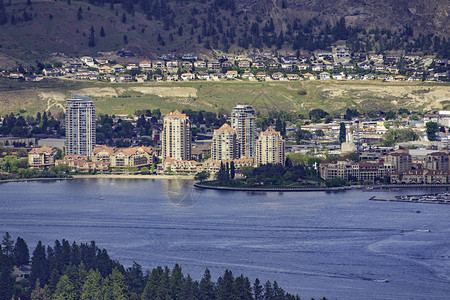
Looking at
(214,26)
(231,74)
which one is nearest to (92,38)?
(214,26)

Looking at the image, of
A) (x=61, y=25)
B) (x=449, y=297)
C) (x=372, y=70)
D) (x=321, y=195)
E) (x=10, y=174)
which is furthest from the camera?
(x=61, y=25)

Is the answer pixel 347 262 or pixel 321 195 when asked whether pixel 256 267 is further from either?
pixel 321 195

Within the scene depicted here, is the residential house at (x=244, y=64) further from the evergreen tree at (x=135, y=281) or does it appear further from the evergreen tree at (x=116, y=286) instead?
the evergreen tree at (x=116, y=286)

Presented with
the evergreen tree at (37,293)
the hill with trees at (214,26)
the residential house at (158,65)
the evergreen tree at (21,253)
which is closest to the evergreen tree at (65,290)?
the evergreen tree at (37,293)

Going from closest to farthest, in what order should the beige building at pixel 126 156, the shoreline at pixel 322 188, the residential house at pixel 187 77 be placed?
the shoreline at pixel 322 188
the beige building at pixel 126 156
the residential house at pixel 187 77

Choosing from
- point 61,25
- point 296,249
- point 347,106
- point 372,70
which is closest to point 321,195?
point 296,249

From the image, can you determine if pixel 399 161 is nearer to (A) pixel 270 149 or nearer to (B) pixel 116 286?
(A) pixel 270 149

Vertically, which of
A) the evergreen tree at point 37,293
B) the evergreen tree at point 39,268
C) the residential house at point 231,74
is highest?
the residential house at point 231,74

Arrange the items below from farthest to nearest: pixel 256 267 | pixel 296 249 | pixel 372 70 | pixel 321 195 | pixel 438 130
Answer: pixel 372 70 < pixel 438 130 < pixel 321 195 < pixel 296 249 < pixel 256 267
